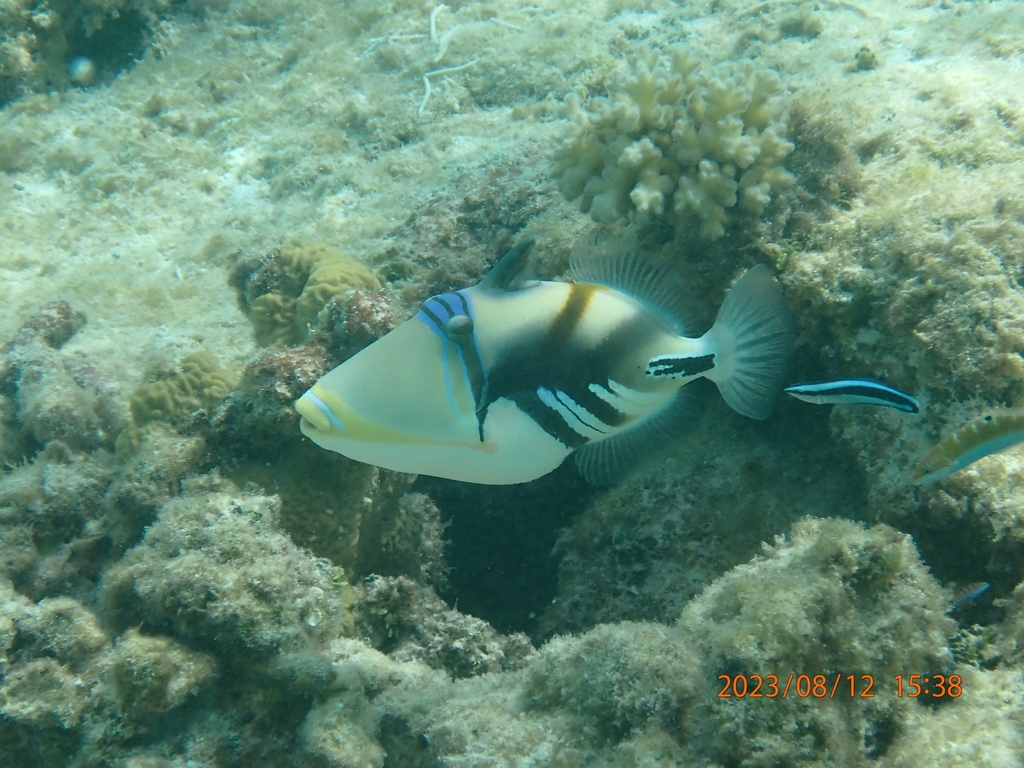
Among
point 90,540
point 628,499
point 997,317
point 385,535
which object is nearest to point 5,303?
point 90,540

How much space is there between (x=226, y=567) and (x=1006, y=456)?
10.8 feet

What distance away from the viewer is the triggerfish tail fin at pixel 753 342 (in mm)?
2021

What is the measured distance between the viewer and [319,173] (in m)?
5.94

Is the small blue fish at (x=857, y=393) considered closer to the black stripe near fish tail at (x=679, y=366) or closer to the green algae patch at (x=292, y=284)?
the black stripe near fish tail at (x=679, y=366)

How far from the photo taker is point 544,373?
182cm

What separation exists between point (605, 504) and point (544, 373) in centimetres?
172

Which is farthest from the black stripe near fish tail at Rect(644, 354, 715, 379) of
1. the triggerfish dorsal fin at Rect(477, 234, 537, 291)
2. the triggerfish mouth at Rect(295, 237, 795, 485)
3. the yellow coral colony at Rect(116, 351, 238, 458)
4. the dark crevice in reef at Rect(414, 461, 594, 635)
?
the yellow coral colony at Rect(116, 351, 238, 458)

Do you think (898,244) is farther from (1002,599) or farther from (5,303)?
(5,303)

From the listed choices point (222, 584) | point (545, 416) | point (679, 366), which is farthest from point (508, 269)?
point (222, 584)

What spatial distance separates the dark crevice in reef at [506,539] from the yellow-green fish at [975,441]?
5.96 ft

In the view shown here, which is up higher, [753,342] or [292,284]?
[753,342]
